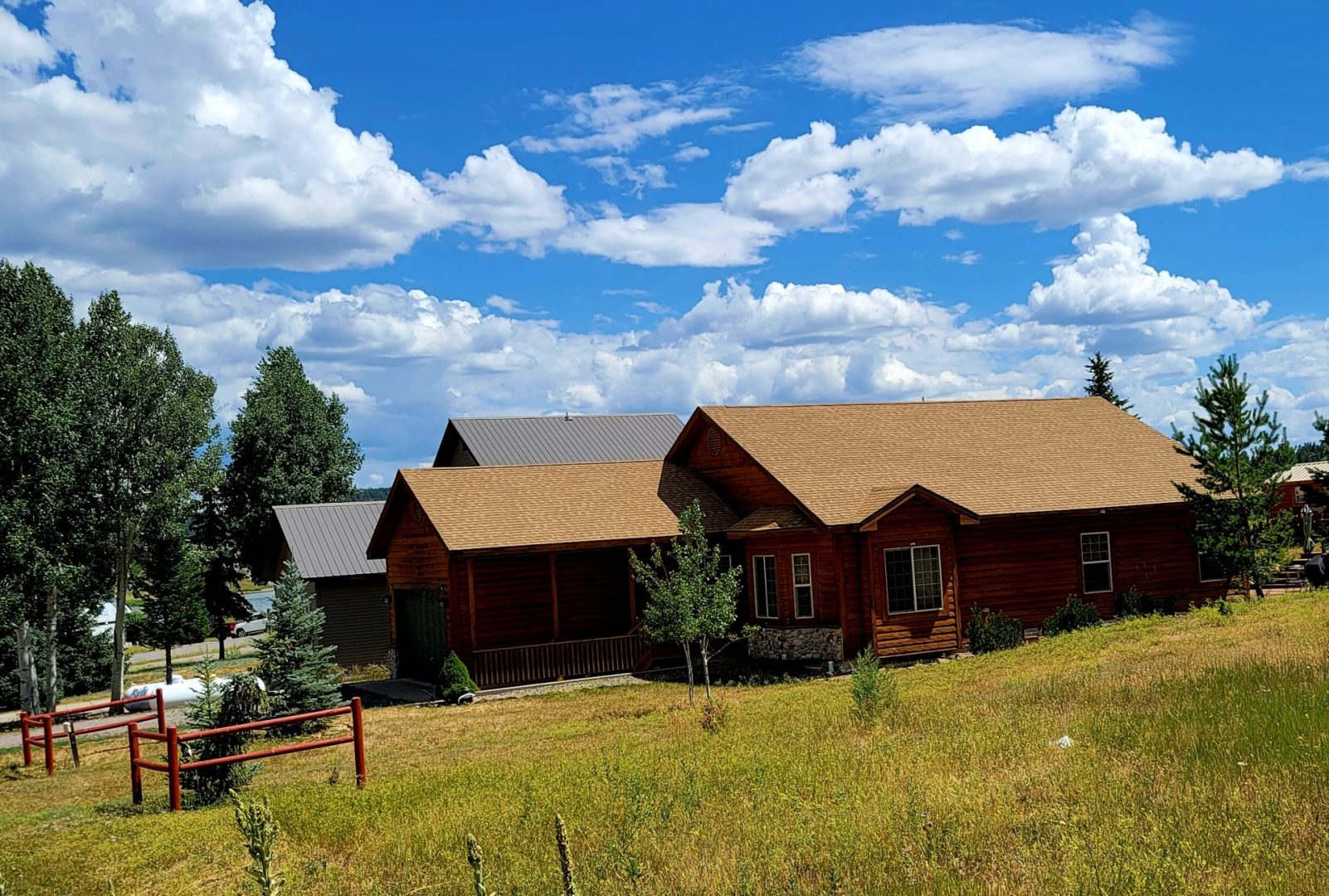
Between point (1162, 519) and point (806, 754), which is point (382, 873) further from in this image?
point (1162, 519)

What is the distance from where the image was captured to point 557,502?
2886 centimetres

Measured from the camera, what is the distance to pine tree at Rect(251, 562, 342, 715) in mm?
23703

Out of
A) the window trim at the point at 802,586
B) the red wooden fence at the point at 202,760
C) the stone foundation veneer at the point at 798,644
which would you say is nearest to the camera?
the red wooden fence at the point at 202,760

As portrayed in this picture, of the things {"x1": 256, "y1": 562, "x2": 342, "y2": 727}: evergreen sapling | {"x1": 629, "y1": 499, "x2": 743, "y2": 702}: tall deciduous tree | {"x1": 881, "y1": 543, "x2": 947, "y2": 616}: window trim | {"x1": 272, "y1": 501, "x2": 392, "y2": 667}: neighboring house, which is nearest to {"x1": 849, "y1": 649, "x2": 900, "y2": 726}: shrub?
{"x1": 629, "y1": 499, "x2": 743, "y2": 702}: tall deciduous tree

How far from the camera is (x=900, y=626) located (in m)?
25.9

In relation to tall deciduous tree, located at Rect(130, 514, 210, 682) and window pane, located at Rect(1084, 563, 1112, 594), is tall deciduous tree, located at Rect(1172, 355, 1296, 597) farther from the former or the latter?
tall deciduous tree, located at Rect(130, 514, 210, 682)

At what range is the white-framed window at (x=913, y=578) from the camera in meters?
26.1

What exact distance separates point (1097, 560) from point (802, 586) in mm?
8561

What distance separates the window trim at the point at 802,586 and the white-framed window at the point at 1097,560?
7.91 metres

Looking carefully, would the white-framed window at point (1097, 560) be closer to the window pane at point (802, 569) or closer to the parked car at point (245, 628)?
the window pane at point (802, 569)

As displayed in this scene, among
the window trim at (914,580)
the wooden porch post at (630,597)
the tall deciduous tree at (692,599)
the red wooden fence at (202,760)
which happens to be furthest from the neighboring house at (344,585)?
the red wooden fence at (202,760)

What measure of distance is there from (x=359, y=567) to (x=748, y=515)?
13.8m

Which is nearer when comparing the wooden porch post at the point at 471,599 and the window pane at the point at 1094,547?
the wooden porch post at the point at 471,599

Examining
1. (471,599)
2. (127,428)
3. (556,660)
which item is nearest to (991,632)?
(556,660)
